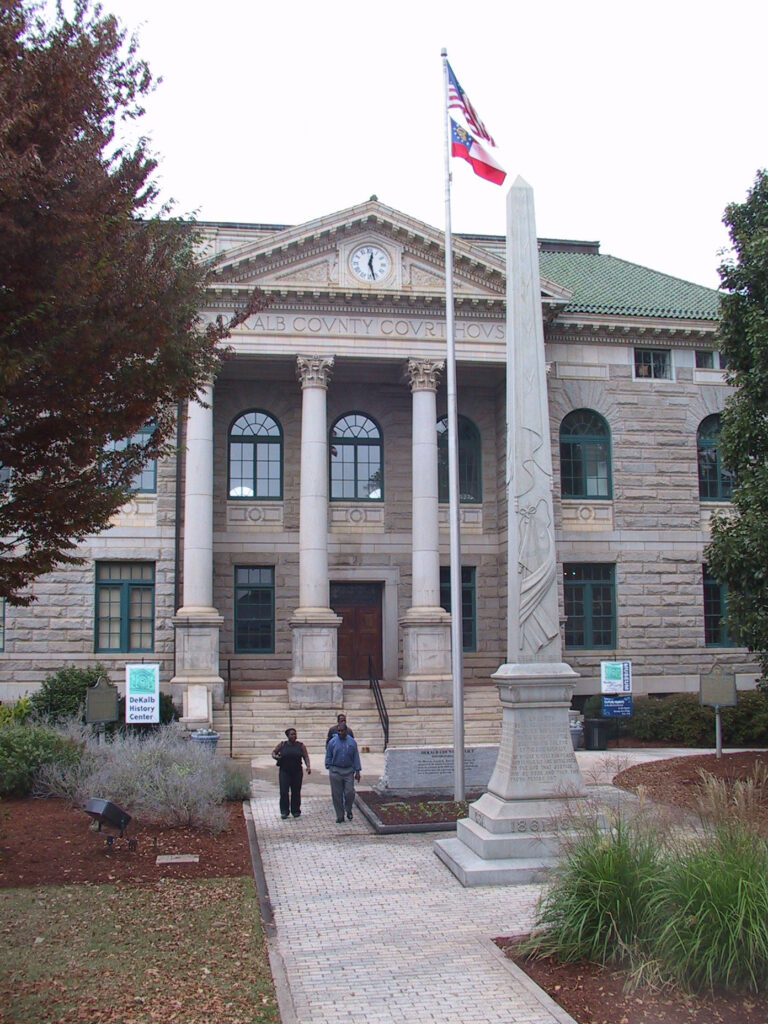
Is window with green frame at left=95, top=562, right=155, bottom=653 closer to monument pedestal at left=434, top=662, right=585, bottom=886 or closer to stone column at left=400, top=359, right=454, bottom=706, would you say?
stone column at left=400, top=359, right=454, bottom=706

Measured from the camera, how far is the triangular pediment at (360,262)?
27906mm

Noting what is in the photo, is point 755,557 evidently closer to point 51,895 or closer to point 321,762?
point 321,762

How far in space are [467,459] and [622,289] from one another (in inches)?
308

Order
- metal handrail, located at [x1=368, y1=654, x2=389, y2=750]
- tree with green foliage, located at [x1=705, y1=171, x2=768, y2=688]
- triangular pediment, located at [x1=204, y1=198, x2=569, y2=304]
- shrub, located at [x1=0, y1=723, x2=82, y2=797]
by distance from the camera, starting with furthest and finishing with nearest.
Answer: triangular pediment, located at [x1=204, y1=198, x2=569, y2=304], metal handrail, located at [x1=368, y1=654, x2=389, y2=750], tree with green foliage, located at [x1=705, y1=171, x2=768, y2=688], shrub, located at [x1=0, y1=723, x2=82, y2=797]

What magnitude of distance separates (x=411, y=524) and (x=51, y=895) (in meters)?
21.2

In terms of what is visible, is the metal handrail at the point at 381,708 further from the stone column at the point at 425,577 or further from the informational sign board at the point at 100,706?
the informational sign board at the point at 100,706

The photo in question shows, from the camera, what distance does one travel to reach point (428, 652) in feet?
90.0

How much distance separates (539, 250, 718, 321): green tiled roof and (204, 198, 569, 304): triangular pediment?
2955 mm

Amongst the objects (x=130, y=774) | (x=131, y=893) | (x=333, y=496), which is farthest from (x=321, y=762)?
(x=131, y=893)

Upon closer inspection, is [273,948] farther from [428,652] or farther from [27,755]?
[428,652]

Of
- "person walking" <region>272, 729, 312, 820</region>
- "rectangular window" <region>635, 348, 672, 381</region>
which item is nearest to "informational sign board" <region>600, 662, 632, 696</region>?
"rectangular window" <region>635, 348, 672, 381</region>

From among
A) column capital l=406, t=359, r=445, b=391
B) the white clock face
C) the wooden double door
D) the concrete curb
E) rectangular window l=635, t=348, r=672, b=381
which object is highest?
the white clock face

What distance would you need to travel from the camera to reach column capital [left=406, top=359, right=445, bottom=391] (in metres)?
28.9

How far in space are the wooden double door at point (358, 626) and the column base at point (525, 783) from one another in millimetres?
18240
